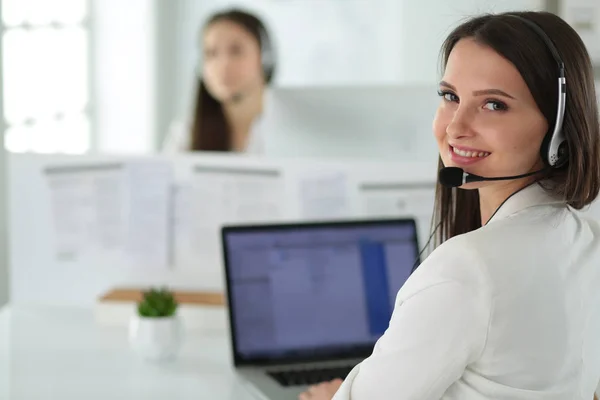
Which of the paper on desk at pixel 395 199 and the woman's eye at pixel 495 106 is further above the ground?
the woman's eye at pixel 495 106

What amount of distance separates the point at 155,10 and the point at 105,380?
2.96 m

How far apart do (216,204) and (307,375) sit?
0.52 metres

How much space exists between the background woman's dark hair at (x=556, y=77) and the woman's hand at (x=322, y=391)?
1.73 ft

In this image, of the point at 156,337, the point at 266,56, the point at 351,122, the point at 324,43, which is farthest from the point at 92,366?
the point at 324,43

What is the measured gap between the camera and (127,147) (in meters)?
4.43

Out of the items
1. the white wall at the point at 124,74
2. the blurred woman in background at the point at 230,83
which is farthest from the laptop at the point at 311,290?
the white wall at the point at 124,74

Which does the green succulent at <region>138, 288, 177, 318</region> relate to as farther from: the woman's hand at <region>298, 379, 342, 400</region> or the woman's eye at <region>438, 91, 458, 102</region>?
the woman's eye at <region>438, 91, 458, 102</region>

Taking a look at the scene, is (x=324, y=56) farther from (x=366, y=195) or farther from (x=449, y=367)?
(x=449, y=367)

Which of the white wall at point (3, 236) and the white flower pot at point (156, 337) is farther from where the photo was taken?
the white wall at point (3, 236)

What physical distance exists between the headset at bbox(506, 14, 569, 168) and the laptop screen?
71 cm

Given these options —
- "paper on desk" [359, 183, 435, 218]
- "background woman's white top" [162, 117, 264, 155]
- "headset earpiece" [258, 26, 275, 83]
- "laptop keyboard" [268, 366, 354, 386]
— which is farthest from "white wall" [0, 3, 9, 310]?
"laptop keyboard" [268, 366, 354, 386]

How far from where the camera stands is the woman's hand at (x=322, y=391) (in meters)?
1.47

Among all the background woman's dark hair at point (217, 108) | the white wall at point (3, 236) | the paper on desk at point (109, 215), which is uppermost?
the background woman's dark hair at point (217, 108)

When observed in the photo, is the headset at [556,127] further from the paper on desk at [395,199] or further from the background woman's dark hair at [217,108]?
the background woman's dark hair at [217,108]
